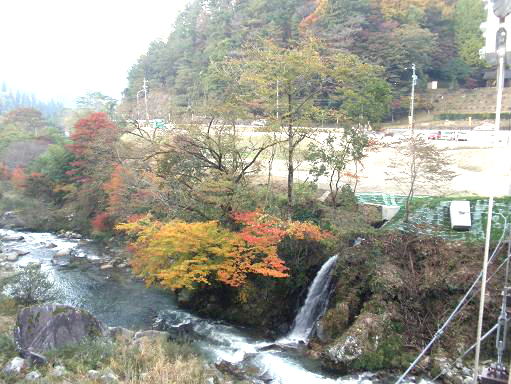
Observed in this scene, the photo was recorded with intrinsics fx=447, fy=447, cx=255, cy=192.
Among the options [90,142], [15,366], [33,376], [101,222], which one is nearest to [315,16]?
[90,142]

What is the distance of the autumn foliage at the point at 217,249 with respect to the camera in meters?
13.6

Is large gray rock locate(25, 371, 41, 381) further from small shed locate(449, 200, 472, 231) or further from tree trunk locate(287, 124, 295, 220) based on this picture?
small shed locate(449, 200, 472, 231)

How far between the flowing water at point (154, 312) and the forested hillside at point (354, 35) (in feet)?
64.6

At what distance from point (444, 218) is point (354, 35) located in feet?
103

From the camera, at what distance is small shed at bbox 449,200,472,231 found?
47.9ft

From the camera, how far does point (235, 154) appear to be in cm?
1645

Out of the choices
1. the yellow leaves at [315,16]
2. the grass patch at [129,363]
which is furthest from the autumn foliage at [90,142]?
the yellow leaves at [315,16]

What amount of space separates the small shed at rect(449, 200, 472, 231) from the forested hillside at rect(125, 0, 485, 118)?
2413cm

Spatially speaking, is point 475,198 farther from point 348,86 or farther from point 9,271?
point 9,271

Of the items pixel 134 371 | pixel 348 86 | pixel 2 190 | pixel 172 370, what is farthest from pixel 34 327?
pixel 2 190

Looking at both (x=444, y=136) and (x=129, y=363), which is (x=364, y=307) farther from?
(x=444, y=136)

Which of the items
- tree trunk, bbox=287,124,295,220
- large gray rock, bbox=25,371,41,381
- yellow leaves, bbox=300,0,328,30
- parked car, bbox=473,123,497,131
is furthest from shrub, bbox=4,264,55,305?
yellow leaves, bbox=300,0,328,30

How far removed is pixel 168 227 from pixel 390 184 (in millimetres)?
12690

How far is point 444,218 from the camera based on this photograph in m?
15.7
